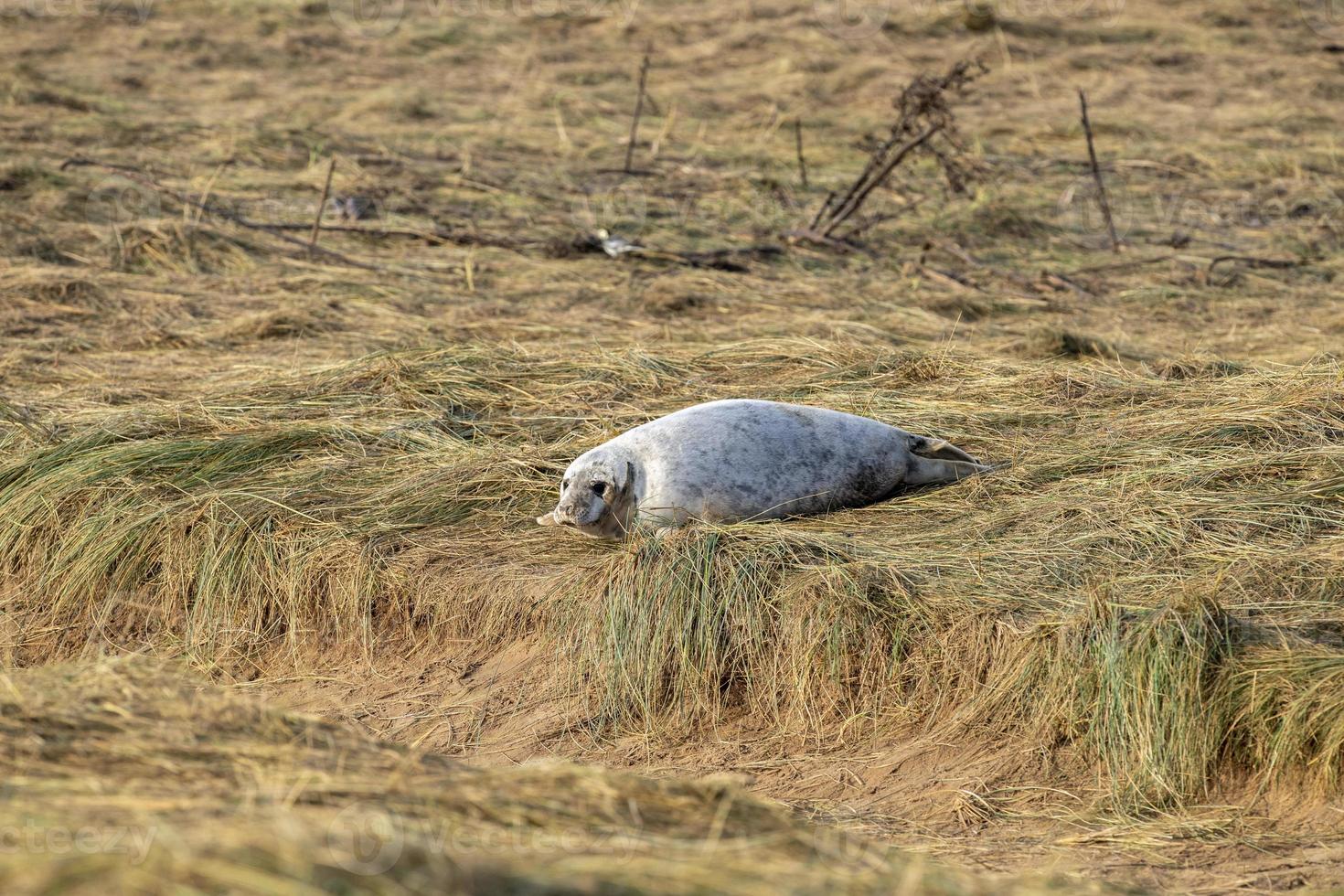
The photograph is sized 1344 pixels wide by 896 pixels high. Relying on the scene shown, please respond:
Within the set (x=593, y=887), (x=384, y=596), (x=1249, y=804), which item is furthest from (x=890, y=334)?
(x=593, y=887)

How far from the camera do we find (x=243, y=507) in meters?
4.80

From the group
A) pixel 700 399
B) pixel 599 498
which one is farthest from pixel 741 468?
pixel 700 399

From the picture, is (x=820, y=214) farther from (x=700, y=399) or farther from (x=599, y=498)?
(x=599, y=498)

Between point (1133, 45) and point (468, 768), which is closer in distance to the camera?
point (468, 768)

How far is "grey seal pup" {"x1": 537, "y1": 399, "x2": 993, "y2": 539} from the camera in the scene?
4.54 metres

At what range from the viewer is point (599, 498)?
455 centimetres

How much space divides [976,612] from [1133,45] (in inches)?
547

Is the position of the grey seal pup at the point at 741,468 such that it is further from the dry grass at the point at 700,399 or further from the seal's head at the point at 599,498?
the dry grass at the point at 700,399

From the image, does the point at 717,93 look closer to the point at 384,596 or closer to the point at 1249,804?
the point at 384,596

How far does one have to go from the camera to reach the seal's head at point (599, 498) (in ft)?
14.9

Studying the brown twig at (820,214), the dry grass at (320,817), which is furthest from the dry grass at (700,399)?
the brown twig at (820,214)

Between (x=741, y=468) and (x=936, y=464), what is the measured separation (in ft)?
2.29

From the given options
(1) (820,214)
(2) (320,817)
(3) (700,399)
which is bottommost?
(3) (700,399)

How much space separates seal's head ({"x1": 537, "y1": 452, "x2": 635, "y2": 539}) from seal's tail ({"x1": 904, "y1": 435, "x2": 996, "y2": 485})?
95cm
